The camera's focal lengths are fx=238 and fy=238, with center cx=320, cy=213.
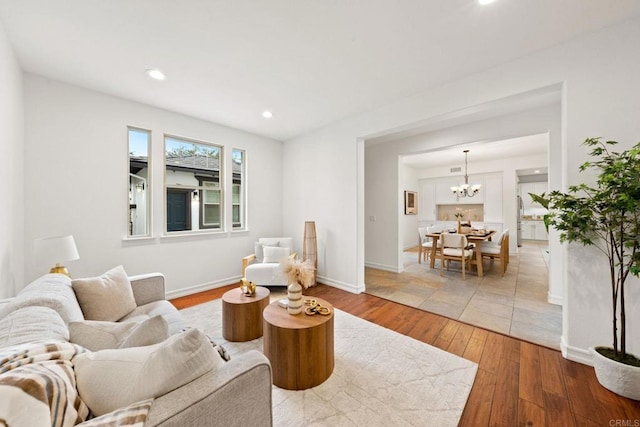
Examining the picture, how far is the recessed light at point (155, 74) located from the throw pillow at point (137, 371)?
272 centimetres

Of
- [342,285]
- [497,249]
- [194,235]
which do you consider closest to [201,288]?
[194,235]

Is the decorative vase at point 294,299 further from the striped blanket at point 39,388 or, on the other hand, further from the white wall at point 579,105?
the white wall at point 579,105

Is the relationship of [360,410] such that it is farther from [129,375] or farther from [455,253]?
[455,253]

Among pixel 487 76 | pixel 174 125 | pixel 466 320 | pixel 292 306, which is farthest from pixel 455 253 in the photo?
pixel 174 125

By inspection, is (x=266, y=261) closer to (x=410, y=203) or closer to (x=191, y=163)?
(x=191, y=163)

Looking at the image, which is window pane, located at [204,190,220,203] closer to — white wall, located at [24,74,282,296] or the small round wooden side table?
white wall, located at [24,74,282,296]

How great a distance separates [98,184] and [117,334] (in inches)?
104

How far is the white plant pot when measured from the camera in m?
1.59

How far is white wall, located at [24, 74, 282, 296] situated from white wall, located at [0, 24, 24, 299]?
168mm

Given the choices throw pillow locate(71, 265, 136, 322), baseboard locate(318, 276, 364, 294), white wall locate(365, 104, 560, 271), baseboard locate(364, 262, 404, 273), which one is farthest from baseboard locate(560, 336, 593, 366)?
throw pillow locate(71, 265, 136, 322)

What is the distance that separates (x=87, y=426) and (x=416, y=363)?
6.89 ft

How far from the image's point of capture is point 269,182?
188 inches

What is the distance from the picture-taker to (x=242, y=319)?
2305mm

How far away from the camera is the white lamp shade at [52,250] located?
2055 millimetres
